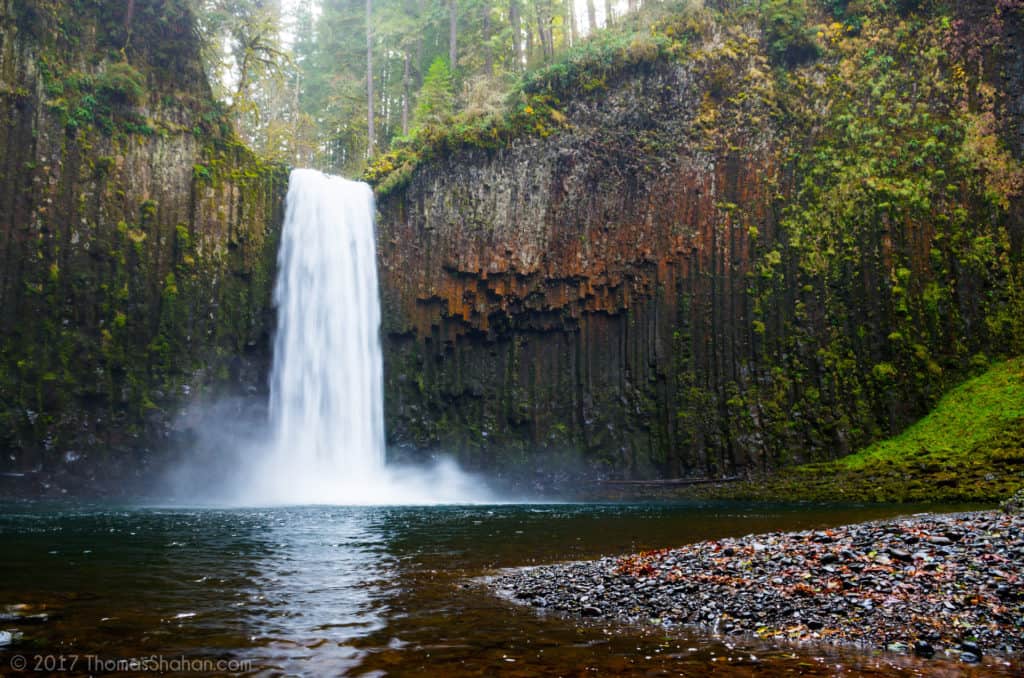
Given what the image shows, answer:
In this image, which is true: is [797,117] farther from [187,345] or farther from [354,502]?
[187,345]

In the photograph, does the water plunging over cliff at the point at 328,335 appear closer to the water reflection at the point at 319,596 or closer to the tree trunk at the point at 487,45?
the tree trunk at the point at 487,45

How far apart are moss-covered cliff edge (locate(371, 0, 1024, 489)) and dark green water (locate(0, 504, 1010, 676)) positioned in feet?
34.6

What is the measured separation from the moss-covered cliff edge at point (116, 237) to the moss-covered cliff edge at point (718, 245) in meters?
5.52

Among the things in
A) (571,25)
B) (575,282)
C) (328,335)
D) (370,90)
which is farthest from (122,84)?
(571,25)

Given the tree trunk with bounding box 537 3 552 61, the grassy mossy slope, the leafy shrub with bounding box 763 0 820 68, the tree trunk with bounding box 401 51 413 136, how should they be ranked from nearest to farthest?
the grassy mossy slope → the leafy shrub with bounding box 763 0 820 68 → the tree trunk with bounding box 537 3 552 61 → the tree trunk with bounding box 401 51 413 136

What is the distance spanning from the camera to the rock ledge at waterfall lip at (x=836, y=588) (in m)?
4.77

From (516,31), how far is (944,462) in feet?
86.2

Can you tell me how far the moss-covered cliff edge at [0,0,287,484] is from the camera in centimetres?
2056

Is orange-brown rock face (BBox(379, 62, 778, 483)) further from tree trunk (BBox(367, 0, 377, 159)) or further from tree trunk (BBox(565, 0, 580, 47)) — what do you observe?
tree trunk (BBox(565, 0, 580, 47))

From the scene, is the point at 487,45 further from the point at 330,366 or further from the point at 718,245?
the point at 330,366

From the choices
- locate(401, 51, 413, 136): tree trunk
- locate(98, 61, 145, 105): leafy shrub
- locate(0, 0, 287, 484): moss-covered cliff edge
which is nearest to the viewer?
locate(0, 0, 287, 484): moss-covered cliff edge

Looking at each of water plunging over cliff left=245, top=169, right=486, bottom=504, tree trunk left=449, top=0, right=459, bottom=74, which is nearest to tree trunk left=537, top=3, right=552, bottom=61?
tree trunk left=449, top=0, right=459, bottom=74

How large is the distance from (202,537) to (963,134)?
80.2 ft

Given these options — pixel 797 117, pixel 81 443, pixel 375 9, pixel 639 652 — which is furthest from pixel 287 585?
pixel 375 9
